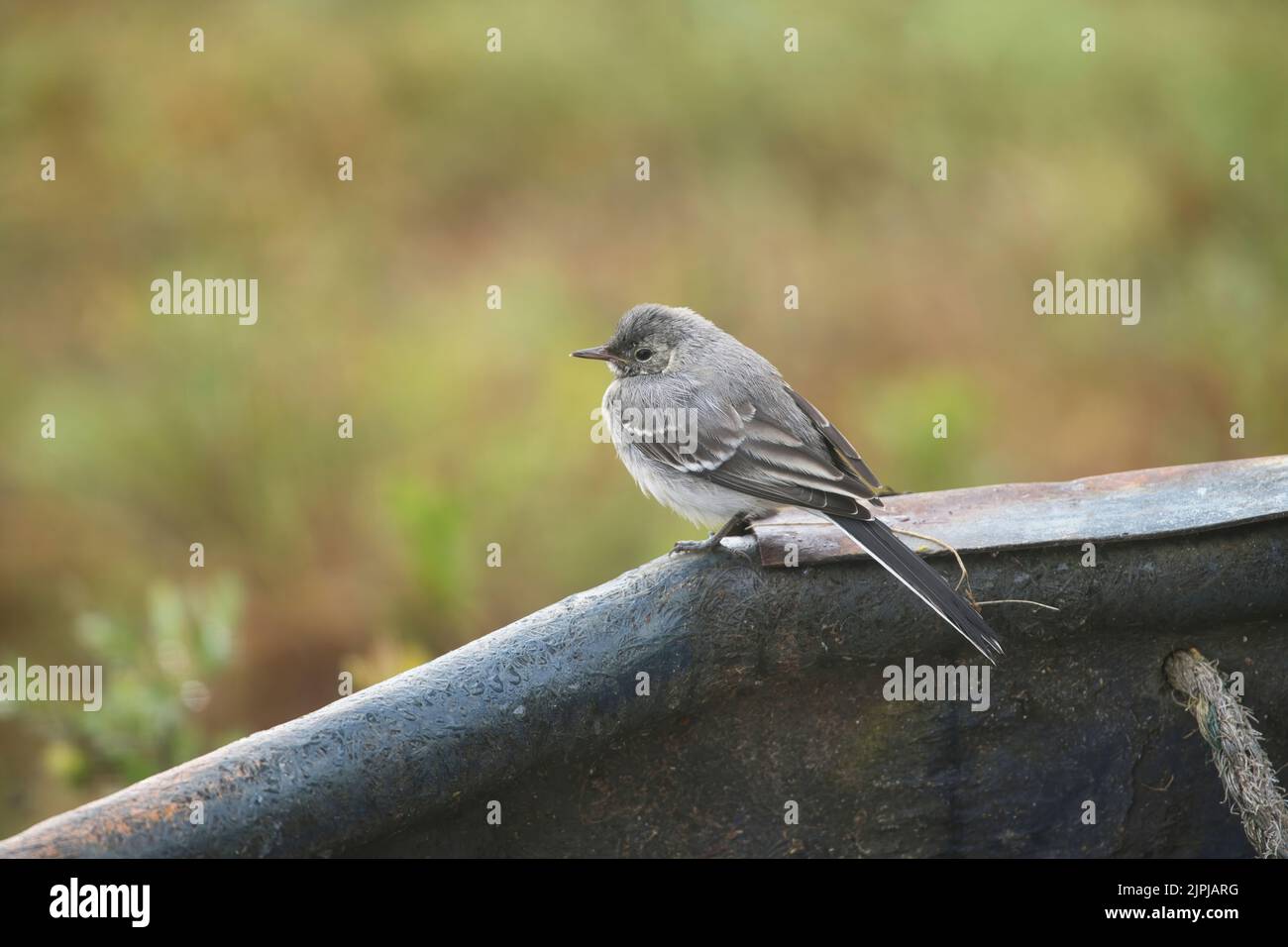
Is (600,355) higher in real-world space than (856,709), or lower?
higher

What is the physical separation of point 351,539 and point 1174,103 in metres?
6.48

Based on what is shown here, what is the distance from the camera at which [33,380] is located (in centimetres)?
796

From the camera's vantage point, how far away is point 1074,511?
3.43 meters

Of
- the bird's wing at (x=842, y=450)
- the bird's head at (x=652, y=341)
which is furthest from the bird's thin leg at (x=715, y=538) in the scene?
the bird's head at (x=652, y=341)

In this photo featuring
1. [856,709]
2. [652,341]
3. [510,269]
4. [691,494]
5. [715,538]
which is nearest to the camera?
[856,709]

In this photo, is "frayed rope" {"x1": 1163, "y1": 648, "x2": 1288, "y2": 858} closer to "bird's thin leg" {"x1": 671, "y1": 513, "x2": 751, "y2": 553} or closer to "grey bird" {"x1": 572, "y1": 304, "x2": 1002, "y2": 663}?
"grey bird" {"x1": 572, "y1": 304, "x2": 1002, "y2": 663}

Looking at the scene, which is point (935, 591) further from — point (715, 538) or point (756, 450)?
point (756, 450)

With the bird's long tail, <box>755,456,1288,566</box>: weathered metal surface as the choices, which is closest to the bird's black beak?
<box>755,456,1288,566</box>: weathered metal surface

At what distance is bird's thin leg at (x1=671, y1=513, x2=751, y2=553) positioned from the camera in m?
3.50

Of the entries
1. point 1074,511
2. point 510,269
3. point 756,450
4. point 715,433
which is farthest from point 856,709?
point 510,269

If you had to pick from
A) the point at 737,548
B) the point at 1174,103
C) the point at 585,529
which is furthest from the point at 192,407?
the point at 1174,103

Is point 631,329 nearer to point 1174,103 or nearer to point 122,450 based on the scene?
point 122,450

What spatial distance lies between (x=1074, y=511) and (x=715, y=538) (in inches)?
37.0

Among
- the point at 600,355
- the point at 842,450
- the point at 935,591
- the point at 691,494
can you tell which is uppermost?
the point at 600,355
